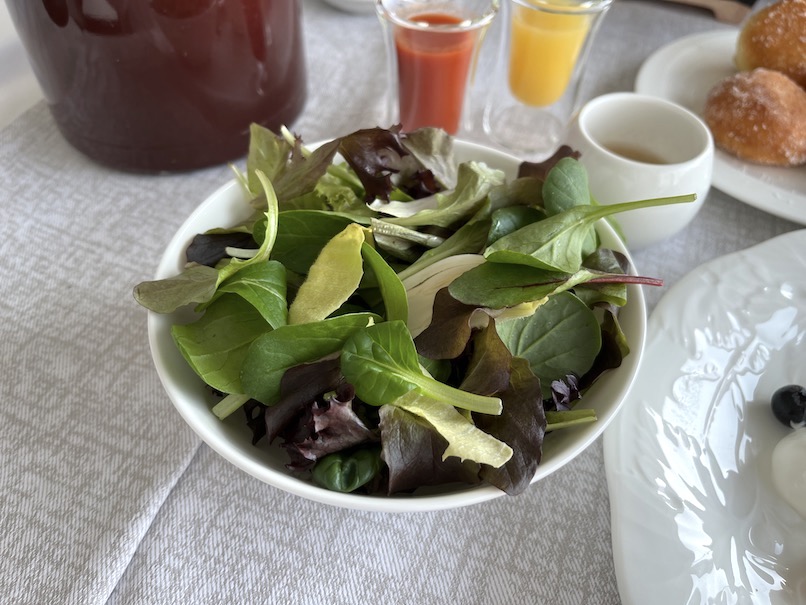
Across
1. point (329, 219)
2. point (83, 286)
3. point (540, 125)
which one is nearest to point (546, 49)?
point (540, 125)

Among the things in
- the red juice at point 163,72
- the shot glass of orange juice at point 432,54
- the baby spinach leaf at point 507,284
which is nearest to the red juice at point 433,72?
the shot glass of orange juice at point 432,54

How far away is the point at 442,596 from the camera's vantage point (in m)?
0.36

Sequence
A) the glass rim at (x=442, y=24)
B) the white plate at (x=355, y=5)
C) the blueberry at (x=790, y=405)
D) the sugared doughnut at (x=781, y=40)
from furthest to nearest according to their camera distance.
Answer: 1. the white plate at (x=355, y=5)
2. the sugared doughnut at (x=781, y=40)
3. the glass rim at (x=442, y=24)
4. the blueberry at (x=790, y=405)

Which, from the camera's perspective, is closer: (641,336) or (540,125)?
(641,336)

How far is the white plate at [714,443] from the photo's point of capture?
13.5 inches

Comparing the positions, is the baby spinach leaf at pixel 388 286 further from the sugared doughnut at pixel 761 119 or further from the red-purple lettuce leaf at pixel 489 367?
the sugared doughnut at pixel 761 119

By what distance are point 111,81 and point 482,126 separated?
377 mm

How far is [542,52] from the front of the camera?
25.4 inches

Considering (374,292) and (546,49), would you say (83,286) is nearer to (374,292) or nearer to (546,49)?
(374,292)

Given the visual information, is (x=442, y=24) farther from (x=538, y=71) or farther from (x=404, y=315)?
(x=404, y=315)

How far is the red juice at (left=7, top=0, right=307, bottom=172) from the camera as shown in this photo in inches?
18.6

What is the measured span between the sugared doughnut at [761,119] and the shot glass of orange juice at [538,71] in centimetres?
15

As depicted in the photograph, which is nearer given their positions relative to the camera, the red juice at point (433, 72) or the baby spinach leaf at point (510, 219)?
the baby spinach leaf at point (510, 219)

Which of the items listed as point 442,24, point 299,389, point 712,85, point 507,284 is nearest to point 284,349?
point 299,389
